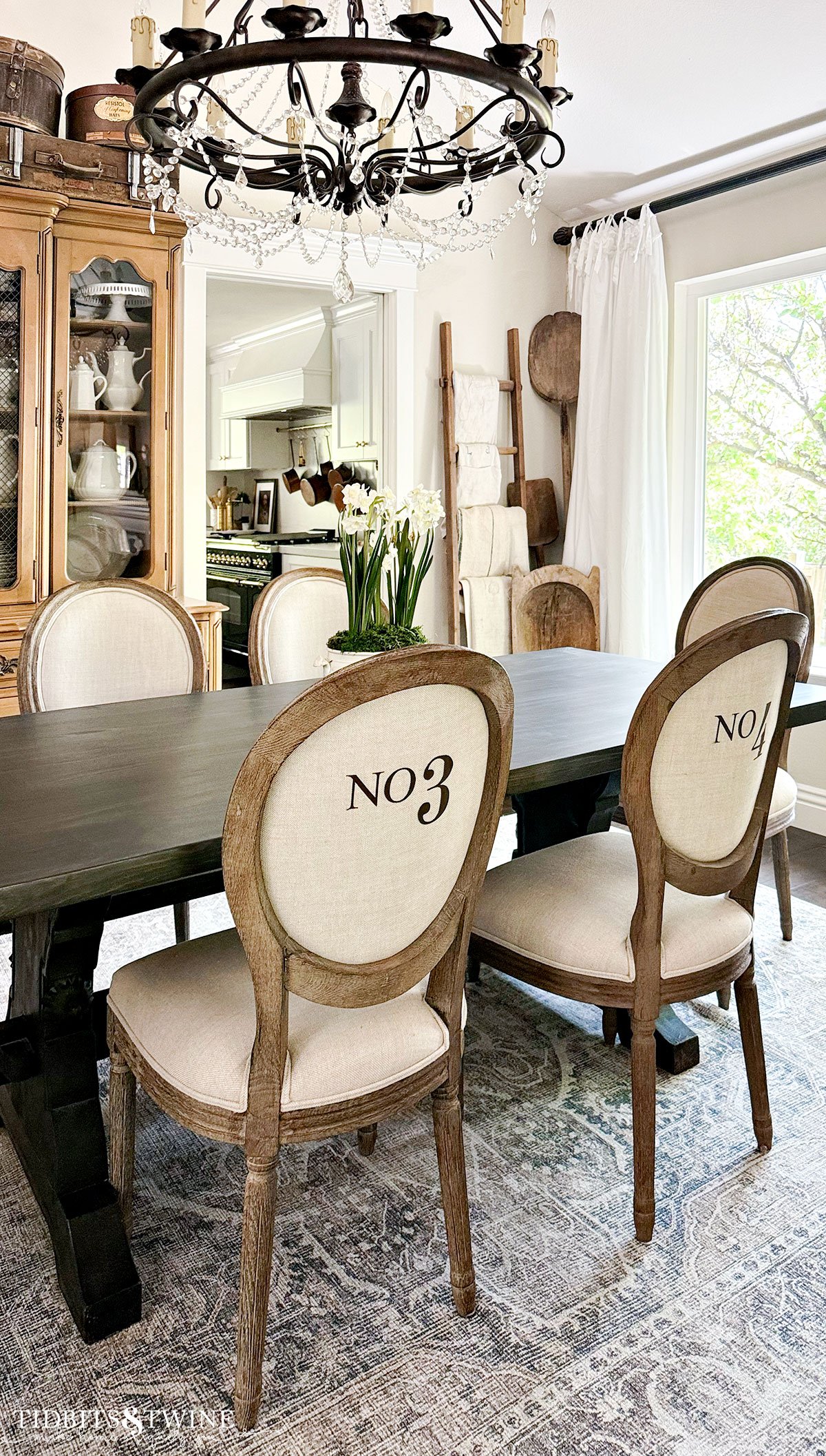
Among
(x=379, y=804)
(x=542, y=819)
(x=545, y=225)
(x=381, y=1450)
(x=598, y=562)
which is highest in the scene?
(x=545, y=225)

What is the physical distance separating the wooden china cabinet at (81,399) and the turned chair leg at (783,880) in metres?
1.99

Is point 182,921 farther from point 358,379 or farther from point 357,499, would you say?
point 358,379

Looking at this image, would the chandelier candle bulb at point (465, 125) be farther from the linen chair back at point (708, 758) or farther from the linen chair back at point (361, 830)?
the linen chair back at point (361, 830)

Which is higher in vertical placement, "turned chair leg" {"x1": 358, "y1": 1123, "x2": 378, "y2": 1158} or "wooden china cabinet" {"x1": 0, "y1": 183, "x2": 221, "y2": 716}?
"wooden china cabinet" {"x1": 0, "y1": 183, "x2": 221, "y2": 716}

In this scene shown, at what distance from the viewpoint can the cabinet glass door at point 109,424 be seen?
3.37 meters

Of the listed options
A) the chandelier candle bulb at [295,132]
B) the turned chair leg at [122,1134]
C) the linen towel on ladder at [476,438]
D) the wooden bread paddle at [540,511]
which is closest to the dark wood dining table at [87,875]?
the turned chair leg at [122,1134]

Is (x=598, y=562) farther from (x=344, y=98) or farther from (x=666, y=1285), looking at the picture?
(x=666, y=1285)

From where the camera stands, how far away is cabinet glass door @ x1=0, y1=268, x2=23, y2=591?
10.6 ft

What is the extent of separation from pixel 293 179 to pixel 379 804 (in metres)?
1.45

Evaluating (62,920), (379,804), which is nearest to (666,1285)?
(379,804)

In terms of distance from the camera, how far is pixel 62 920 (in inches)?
58.9

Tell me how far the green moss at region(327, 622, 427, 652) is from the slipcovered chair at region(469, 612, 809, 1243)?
604 mm

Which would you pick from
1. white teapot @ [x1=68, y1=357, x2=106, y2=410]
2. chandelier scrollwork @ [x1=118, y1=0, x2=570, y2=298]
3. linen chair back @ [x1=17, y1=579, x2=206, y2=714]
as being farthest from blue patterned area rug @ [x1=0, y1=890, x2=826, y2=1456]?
white teapot @ [x1=68, y1=357, x2=106, y2=410]

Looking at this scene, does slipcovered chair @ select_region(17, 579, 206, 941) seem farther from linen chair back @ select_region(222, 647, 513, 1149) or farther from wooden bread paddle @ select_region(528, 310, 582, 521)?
wooden bread paddle @ select_region(528, 310, 582, 521)
